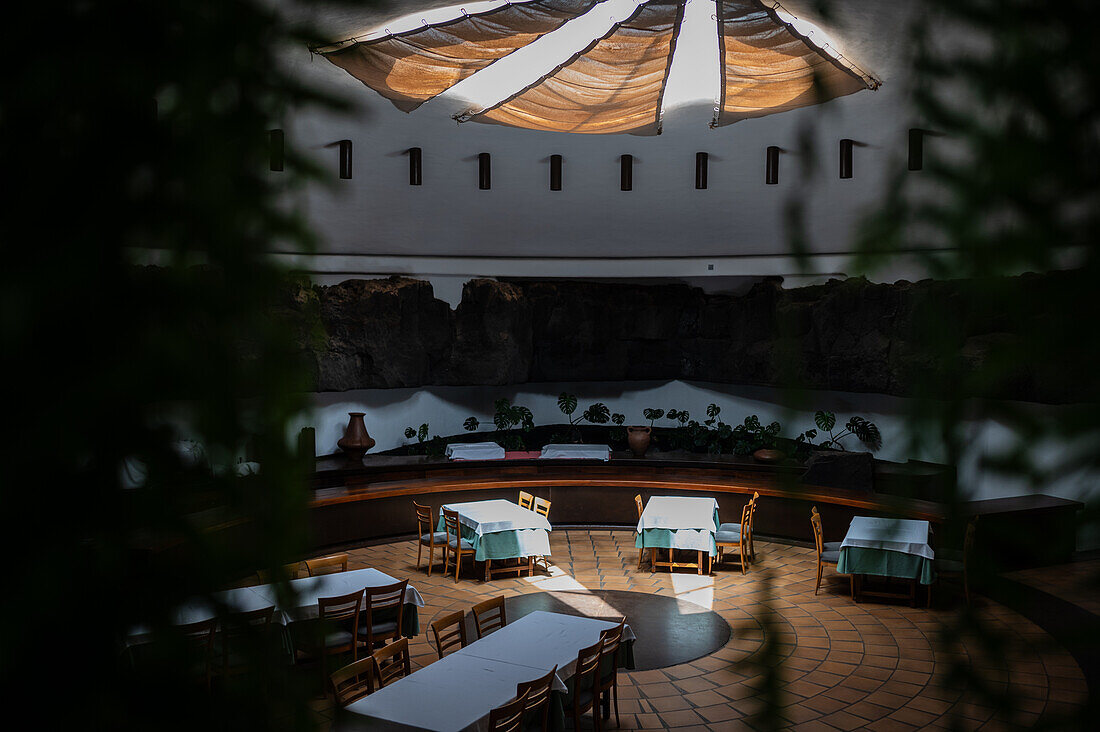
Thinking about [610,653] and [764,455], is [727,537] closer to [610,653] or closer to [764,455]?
[764,455]

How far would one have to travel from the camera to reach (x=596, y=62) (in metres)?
8.03

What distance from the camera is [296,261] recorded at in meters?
0.60

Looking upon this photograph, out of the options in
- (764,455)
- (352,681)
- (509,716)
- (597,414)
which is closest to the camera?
(509,716)

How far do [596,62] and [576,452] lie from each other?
5539 mm

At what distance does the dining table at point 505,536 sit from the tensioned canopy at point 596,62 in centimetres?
480

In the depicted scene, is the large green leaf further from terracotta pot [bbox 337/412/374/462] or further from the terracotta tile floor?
terracotta pot [bbox 337/412/374/462]

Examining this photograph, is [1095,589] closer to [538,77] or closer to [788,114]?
[538,77]

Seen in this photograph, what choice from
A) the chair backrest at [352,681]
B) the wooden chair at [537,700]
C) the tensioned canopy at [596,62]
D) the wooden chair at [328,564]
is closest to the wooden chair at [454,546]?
the wooden chair at [328,564]

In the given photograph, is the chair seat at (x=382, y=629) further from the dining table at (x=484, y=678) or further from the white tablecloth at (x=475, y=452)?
the white tablecloth at (x=475, y=452)

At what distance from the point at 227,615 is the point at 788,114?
12.3 m

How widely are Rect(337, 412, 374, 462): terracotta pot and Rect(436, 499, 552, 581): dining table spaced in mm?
2563

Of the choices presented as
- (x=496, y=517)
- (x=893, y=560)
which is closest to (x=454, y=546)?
(x=496, y=517)

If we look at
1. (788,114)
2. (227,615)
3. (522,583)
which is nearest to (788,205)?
(227,615)

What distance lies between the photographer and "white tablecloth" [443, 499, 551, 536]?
795cm
